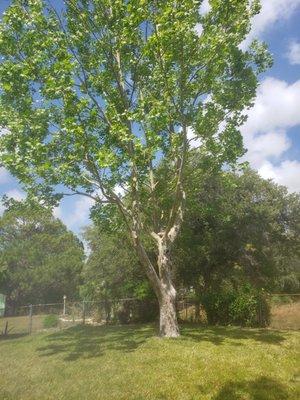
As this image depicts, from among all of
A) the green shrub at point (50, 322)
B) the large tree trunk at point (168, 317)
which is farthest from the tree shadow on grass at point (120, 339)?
the green shrub at point (50, 322)

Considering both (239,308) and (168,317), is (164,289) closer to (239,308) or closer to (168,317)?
(168,317)

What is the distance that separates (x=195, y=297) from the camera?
2703cm

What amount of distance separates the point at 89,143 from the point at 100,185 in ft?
8.09

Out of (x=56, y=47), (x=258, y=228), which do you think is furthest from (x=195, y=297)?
(x=56, y=47)

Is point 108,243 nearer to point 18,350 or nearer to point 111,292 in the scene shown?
point 111,292

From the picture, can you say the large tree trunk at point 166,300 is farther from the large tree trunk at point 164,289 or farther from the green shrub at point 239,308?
the green shrub at point 239,308

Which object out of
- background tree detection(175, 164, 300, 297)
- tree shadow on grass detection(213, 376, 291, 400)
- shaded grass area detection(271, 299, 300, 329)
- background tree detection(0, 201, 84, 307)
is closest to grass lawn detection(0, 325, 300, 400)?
tree shadow on grass detection(213, 376, 291, 400)

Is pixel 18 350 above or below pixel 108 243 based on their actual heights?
below

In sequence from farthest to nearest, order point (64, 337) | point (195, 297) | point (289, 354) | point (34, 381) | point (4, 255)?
point (4, 255) < point (195, 297) < point (64, 337) < point (289, 354) < point (34, 381)

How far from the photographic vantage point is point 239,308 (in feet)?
77.9

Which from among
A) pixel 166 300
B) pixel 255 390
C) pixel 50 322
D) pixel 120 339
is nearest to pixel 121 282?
pixel 50 322

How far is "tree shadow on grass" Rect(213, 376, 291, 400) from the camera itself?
34.2 feet

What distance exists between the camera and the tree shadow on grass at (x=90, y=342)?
1684cm

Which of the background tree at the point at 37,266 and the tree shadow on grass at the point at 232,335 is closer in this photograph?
A: the tree shadow on grass at the point at 232,335
